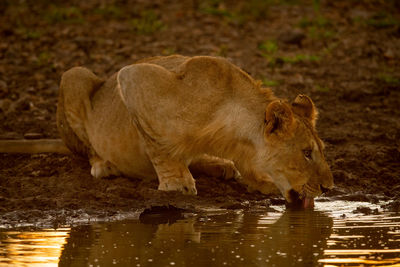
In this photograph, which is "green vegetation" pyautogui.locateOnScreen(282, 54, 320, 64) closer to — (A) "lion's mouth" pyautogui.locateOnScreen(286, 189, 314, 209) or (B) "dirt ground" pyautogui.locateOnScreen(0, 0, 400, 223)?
(B) "dirt ground" pyautogui.locateOnScreen(0, 0, 400, 223)

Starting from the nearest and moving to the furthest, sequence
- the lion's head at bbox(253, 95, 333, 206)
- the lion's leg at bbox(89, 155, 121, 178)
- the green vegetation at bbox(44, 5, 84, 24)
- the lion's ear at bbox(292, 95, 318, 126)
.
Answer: the lion's head at bbox(253, 95, 333, 206) → the lion's ear at bbox(292, 95, 318, 126) → the lion's leg at bbox(89, 155, 121, 178) → the green vegetation at bbox(44, 5, 84, 24)

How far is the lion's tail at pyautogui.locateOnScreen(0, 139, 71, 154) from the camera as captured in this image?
866 centimetres

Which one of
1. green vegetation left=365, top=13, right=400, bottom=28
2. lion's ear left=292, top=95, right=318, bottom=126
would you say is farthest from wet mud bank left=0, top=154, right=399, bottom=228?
green vegetation left=365, top=13, right=400, bottom=28

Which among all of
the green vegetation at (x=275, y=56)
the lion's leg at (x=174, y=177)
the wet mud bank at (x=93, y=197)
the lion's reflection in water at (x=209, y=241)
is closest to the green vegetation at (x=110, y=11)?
the green vegetation at (x=275, y=56)

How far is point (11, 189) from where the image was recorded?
7.50 meters

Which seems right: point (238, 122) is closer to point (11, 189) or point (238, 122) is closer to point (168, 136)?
point (168, 136)

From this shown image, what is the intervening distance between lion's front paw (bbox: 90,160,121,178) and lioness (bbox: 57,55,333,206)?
16cm

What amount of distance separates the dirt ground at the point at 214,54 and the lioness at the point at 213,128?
26 cm

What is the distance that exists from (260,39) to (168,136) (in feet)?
20.0

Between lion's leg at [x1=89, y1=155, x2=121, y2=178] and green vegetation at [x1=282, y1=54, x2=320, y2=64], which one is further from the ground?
green vegetation at [x1=282, y1=54, x2=320, y2=64]

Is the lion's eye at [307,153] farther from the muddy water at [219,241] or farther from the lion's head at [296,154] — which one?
the muddy water at [219,241]

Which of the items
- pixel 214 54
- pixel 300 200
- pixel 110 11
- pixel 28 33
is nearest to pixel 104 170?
pixel 300 200

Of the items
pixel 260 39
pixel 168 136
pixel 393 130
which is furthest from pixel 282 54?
pixel 168 136

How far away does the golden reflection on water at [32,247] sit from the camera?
5.20 metres
